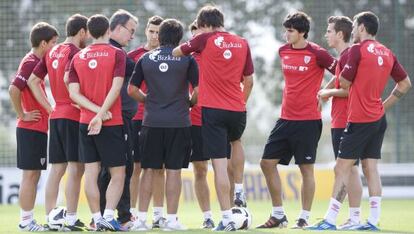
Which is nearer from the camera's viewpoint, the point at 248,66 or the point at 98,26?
the point at 98,26

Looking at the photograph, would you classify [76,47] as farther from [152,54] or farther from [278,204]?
[278,204]

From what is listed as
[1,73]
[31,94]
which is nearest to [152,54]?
[31,94]

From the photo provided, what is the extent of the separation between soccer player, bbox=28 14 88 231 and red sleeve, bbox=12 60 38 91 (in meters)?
0.12

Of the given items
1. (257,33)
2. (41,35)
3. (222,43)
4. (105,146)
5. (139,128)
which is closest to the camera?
(105,146)

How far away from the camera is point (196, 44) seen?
1045cm

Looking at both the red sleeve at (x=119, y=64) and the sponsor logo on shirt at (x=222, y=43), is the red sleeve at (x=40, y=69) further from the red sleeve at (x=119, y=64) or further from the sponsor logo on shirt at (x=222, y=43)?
the sponsor logo on shirt at (x=222, y=43)

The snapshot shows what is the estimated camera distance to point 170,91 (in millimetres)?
10594

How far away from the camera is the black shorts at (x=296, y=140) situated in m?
11.4

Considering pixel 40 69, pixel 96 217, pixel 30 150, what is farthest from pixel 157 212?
pixel 40 69

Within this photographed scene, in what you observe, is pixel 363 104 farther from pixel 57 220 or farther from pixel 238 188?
pixel 57 220

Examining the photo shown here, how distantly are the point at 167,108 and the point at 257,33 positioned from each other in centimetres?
912

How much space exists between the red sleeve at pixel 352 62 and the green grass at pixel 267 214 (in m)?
1.57

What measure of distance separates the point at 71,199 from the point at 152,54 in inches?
63.5

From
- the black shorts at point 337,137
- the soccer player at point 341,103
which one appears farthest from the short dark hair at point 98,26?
the black shorts at point 337,137
